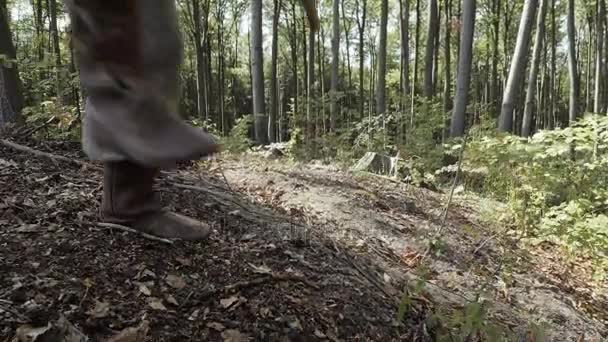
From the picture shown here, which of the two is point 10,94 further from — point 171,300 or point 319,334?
point 319,334

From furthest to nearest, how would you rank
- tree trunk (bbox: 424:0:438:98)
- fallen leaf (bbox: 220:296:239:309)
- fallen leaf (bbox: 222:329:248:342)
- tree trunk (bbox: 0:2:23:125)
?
tree trunk (bbox: 424:0:438:98) < tree trunk (bbox: 0:2:23:125) < fallen leaf (bbox: 220:296:239:309) < fallen leaf (bbox: 222:329:248:342)

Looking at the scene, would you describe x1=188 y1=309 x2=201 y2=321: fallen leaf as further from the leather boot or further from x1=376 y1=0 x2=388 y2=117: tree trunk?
x1=376 y1=0 x2=388 y2=117: tree trunk

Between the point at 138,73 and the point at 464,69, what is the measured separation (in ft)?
29.0

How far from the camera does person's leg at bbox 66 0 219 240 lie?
1252 millimetres

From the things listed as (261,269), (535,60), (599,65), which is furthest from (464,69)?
(599,65)

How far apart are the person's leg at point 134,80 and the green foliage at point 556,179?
172 inches

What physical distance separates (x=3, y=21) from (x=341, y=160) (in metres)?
5.20

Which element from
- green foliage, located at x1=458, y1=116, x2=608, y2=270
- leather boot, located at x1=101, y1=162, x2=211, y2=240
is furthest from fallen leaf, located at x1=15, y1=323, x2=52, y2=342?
green foliage, located at x1=458, y1=116, x2=608, y2=270

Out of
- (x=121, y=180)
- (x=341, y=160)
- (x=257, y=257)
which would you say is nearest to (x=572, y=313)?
(x=257, y=257)

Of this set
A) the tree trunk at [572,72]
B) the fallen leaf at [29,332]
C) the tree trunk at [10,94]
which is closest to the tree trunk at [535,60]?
the tree trunk at [572,72]

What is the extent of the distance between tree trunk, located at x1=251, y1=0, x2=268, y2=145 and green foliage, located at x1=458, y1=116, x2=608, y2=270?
486cm

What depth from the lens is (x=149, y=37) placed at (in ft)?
4.15

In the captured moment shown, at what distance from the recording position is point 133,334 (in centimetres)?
125

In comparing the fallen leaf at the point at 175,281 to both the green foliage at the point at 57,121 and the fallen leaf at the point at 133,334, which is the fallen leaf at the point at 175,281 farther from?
the green foliage at the point at 57,121
